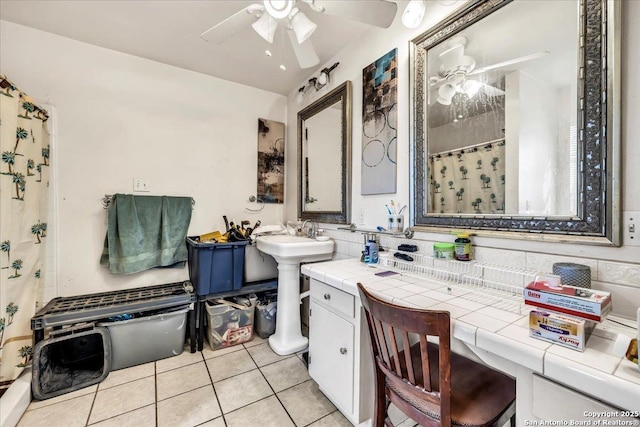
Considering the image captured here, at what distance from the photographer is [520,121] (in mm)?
1110

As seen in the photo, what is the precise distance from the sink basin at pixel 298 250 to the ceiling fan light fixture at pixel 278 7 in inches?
52.6

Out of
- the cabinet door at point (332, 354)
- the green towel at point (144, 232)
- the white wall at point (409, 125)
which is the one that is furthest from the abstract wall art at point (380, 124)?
the green towel at point (144, 232)

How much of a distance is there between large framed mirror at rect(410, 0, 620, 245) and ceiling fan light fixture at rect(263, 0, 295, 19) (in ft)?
2.44

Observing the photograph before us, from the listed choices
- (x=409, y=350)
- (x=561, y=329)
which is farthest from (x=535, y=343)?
(x=409, y=350)

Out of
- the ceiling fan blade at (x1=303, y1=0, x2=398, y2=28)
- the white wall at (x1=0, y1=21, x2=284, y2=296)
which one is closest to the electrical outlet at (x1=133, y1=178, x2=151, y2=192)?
the white wall at (x1=0, y1=21, x2=284, y2=296)

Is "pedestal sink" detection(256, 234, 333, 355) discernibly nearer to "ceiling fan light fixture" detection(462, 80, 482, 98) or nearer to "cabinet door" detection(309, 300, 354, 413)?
"cabinet door" detection(309, 300, 354, 413)

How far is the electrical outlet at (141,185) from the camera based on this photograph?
2.21m

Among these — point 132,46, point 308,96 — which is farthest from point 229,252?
point 132,46

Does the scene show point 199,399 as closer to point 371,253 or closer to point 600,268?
point 371,253

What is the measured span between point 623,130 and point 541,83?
0.34 metres

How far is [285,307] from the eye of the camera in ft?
6.77

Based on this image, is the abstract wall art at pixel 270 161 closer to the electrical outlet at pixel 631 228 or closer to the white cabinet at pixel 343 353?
the white cabinet at pixel 343 353

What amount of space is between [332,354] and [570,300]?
106cm

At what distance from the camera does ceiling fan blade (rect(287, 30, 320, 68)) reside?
148 centimetres
